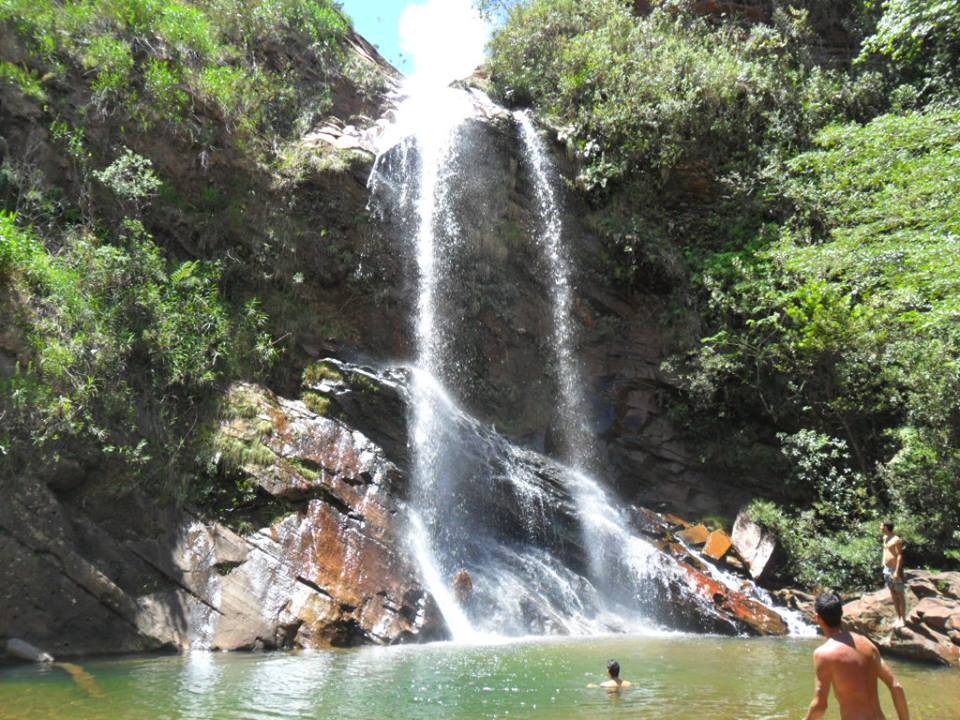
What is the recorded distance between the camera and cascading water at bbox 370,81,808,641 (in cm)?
1130

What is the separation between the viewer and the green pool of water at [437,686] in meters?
5.59

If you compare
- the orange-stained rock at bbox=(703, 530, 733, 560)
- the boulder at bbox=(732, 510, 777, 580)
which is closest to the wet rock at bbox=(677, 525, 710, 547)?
the orange-stained rock at bbox=(703, 530, 733, 560)

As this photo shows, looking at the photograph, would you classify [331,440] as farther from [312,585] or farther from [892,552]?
[892,552]

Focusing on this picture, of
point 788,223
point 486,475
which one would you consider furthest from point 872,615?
point 788,223

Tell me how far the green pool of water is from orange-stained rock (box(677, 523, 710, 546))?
455cm

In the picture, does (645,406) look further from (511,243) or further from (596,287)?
(511,243)

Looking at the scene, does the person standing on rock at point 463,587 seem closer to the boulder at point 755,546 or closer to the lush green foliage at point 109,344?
the lush green foliage at point 109,344

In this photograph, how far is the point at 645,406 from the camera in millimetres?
16203

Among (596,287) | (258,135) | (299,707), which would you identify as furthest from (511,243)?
(299,707)

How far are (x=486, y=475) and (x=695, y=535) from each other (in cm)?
400

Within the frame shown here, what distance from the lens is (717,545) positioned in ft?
43.8

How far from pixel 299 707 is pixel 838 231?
9299 millimetres

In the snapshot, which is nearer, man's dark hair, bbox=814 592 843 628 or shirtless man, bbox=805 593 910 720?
shirtless man, bbox=805 593 910 720

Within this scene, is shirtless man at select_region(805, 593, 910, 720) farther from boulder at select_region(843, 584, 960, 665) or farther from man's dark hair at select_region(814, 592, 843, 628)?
boulder at select_region(843, 584, 960, 665)
